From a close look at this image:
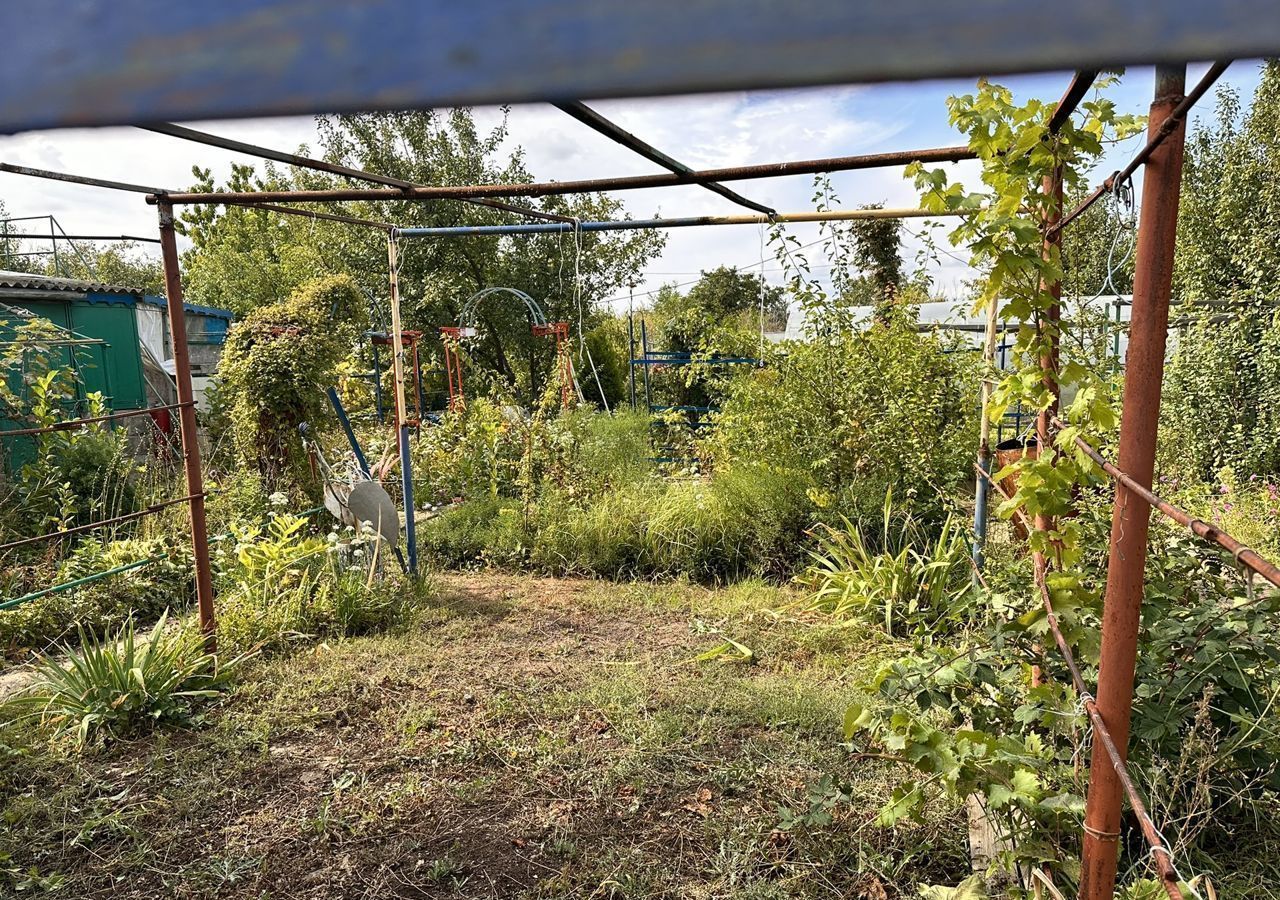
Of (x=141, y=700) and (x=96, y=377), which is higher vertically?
(x=96, y=377)

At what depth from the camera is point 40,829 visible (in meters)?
2.66

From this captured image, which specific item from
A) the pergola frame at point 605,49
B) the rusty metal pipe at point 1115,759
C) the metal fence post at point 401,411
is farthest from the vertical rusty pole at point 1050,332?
the metal fence post at point 401,411

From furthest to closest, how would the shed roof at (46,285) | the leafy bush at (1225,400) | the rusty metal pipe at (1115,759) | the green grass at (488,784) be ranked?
the shed roof at (46,285) → the leafy bush at (1225,400) → the green grass at (488,784) → the rusty metal pipe at (1115,759)

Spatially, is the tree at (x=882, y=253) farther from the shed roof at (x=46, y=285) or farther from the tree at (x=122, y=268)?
the tree at (x=122, y=268)

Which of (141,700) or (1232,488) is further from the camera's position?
(1232,488)

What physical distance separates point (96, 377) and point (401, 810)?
8.07 meters

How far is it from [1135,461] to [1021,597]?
1104mm

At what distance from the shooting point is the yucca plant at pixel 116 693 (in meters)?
Result: 3.26

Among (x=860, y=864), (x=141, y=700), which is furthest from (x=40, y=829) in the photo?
(x=860, y=864)

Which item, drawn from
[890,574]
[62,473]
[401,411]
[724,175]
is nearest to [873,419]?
[890,574]

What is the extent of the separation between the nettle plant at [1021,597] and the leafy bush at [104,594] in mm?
4184

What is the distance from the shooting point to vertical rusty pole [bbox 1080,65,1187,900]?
3.97 ft

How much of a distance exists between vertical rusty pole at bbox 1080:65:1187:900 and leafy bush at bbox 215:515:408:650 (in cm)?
375

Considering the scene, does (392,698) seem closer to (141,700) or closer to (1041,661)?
(141,700)
